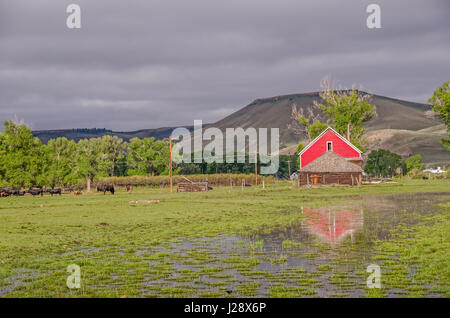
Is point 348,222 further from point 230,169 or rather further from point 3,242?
point 230,169

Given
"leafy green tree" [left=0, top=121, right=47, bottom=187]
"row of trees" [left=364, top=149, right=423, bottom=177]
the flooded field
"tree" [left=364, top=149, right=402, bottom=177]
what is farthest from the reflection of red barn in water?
"tree" [left=364, top=149, right=402, bottom=177]

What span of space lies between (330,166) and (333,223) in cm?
4873

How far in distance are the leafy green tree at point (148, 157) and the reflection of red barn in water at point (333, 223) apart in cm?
8478

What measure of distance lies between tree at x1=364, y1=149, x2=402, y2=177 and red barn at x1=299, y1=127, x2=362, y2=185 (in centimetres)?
6064

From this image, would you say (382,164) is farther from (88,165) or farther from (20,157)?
(20,157)

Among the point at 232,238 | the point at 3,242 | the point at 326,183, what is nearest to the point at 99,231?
the point at 3,242

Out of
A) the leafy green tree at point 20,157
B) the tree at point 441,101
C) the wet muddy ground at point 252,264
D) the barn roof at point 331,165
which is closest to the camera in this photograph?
the wet muddy ground at point 252,264

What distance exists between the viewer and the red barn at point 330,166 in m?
73.3

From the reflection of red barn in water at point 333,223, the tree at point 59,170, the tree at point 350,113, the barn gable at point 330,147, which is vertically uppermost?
the tree at point 350,113

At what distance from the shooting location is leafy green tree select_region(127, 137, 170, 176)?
378 feet

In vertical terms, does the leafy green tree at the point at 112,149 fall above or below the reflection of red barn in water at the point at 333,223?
above

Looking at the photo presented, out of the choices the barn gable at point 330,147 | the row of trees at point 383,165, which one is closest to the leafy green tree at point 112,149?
the barn gable at point 330,147

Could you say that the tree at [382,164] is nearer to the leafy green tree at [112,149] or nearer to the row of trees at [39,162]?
the leafy green tree at [112,149]
